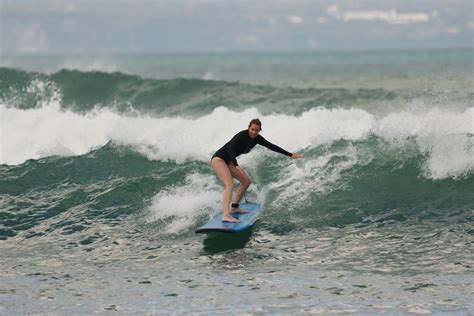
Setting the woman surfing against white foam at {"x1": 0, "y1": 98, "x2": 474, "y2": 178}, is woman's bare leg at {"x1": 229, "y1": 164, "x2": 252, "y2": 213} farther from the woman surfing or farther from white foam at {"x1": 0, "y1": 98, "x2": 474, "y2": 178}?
white foam at {"x1": 0, "y1": 98, "x2": 474, "y2": 178}

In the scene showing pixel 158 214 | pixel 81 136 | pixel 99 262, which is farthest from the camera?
pixel 81 136

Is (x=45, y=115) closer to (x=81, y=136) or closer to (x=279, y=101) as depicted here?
(x=81, y=136)

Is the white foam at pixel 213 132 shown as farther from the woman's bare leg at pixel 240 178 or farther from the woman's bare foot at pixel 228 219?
the woman's bare foot at pixel 228 219

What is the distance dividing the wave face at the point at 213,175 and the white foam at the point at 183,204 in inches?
0.8

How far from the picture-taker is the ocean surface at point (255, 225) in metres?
7.70

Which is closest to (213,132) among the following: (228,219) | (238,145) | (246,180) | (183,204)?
(183,204)

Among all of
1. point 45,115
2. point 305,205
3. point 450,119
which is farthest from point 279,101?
point 305,205

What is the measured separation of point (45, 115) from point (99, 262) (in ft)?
37.2

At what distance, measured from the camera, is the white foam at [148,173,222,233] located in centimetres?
1091

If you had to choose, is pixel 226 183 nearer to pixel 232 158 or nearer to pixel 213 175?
pixel 232 158

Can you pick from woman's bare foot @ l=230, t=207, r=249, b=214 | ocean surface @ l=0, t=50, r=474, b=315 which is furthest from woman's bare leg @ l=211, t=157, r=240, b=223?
woman's bare foot @ l=230, t=207, r=249, b=214

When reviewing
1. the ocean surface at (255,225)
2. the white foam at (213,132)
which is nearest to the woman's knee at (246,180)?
the ocean surface at (255,225)

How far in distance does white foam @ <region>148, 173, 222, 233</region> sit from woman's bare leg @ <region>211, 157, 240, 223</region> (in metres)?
0.84

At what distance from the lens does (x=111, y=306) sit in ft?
24.4
